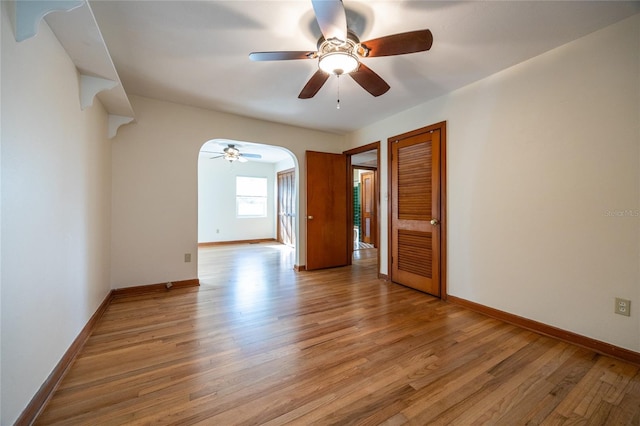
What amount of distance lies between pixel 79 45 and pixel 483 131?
11.5ft

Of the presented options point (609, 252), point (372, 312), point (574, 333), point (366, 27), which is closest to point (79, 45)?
point (366, 27)

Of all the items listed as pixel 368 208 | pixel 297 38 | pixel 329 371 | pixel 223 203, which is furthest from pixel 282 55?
pixel 223 203

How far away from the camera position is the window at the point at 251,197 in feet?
25.0

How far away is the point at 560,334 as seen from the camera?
213 cm

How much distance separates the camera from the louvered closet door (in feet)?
10.3

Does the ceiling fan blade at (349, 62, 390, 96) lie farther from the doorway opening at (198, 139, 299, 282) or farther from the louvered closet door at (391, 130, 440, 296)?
the doorway opening at (198, 139, 299, 282)

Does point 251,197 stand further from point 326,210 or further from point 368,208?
point 326,210

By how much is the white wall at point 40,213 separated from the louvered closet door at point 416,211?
11.3 ft

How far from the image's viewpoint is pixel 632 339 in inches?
71.7

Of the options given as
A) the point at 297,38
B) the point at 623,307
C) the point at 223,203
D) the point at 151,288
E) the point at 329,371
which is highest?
the point at 297,38

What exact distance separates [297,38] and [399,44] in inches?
33.3

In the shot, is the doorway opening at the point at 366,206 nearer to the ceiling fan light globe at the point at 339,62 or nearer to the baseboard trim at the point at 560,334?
the baseboard trim at the point at 560,334

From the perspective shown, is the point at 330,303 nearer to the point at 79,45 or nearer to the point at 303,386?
the point at 303,386

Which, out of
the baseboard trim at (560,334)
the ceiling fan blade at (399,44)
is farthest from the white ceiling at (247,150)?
the baseboard trim at (560,334)
